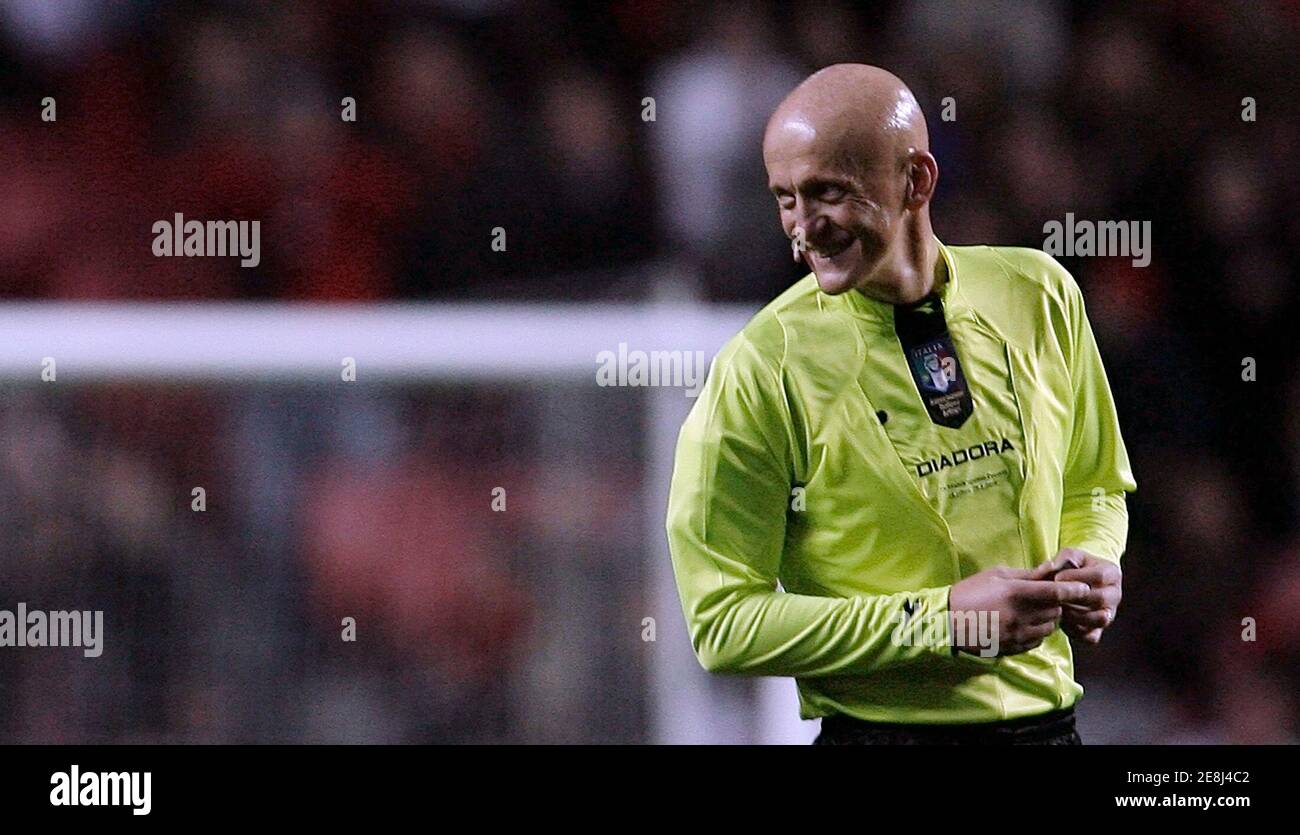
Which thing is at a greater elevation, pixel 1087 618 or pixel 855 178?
pixel 855 178

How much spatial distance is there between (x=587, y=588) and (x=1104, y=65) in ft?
3.43

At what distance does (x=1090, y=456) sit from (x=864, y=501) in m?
0.31

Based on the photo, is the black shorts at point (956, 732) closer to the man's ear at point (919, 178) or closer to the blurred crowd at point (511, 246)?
the blurred crowd at point (511, 246)

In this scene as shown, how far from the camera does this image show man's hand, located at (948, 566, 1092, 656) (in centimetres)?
159

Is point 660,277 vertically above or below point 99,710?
above

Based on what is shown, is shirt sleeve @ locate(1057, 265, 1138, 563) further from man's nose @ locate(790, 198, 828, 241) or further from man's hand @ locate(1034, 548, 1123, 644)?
man's nose @ locate(790, 198, 828, 241)

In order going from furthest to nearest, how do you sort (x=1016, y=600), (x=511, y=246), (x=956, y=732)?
(x=511, y=246) < (x=956, y=732) < (x=1016, y=600)

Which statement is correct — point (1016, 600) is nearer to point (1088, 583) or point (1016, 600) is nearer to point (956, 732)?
point (1088, 583)

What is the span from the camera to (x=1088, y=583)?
1.63 metres

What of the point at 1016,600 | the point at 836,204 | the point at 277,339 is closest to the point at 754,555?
the point at 1016,600

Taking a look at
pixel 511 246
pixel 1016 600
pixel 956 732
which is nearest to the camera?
pixel 1016 600
